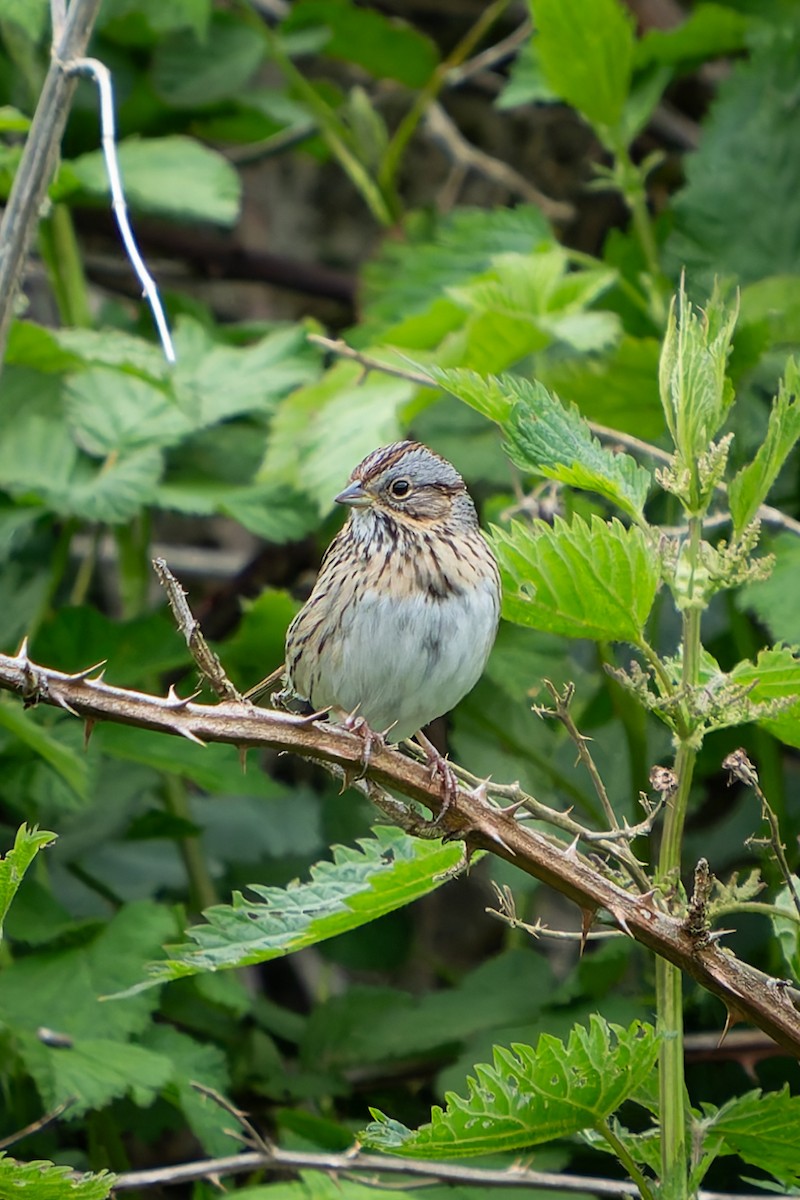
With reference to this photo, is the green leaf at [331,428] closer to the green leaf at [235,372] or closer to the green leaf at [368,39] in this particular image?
the green leaf at [235,372]

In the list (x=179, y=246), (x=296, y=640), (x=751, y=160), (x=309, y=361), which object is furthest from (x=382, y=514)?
(x=179, y=246)

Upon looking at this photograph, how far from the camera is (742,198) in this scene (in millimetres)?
3582

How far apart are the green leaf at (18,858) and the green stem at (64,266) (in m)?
2.00

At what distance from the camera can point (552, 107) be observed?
480 cm

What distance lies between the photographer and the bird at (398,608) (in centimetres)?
259

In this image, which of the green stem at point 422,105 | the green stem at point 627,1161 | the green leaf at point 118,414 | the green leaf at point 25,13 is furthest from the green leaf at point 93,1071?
the green stem at point 422,105

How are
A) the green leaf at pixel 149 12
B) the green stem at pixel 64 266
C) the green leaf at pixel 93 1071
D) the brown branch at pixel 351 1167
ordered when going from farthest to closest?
1. the green leaf at pixel 149 12
2. the green stem at pixel 64 266
3. the green leaf at pixel 93 1071
4. the brown branch at pixel 351 1167

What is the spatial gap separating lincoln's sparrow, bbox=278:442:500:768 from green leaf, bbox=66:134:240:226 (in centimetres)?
73

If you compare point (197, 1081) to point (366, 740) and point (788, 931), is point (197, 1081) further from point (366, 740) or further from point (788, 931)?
point (366, 740)

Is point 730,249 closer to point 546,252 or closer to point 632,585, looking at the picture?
point 546,252


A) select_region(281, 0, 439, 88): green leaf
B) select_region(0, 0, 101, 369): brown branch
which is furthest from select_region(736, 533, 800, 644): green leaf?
select_region(281, 0, 439, 88): green leaf

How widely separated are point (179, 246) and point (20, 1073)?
2.38m

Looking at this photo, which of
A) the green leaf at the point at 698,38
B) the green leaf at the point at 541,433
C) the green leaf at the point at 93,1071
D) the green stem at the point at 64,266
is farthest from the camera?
the green leaf at the point at 698,38

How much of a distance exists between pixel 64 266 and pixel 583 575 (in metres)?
2.10
